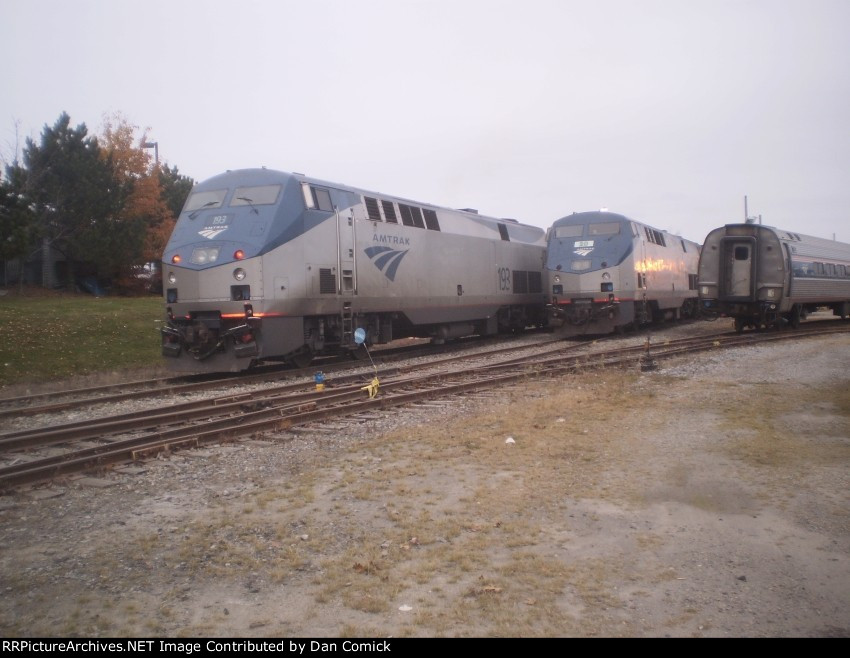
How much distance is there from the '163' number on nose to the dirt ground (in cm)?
1425

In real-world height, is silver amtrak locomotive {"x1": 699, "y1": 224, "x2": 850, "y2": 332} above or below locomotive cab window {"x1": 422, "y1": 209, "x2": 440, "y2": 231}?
below

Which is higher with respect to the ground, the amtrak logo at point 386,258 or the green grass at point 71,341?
the amtrak logo at point 386,258

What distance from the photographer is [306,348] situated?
1554cm

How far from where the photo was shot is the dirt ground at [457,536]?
4.13 metres

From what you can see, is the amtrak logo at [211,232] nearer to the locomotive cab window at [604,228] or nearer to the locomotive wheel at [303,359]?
the locomotive wheel at [303,359]

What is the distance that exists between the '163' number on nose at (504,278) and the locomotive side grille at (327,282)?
9.22 m

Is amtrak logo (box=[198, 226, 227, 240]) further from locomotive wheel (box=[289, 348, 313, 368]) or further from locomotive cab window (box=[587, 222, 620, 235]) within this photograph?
locomotive cab window (box=[587, 222, 620, 235])

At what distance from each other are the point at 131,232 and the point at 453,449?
3111 centimetres

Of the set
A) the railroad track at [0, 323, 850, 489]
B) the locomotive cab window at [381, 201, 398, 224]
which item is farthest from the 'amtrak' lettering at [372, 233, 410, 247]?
the railroad track at [0, 323, 850, 489]

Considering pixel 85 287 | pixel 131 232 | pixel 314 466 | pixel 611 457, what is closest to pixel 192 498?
pixel 314 466

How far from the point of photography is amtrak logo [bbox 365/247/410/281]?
16766 millimetres

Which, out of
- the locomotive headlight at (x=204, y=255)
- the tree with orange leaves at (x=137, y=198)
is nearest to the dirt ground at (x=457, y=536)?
the locomotive headlight at (x=204, y=255)

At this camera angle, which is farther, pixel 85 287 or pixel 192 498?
pixel 85 287

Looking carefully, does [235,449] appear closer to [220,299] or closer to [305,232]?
[220,299]
